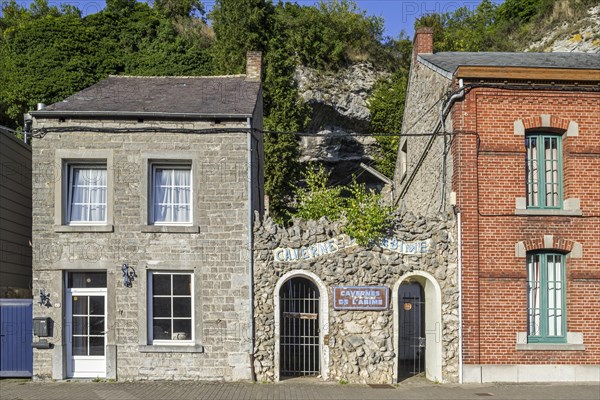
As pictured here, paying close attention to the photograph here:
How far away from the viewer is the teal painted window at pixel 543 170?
50.0 feet

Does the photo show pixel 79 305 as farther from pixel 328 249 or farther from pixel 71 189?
pixel 328 249

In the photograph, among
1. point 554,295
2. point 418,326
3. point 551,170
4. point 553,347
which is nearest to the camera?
point 553,347

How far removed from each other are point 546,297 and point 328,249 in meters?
5.02

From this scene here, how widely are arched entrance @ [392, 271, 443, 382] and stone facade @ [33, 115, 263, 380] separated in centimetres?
383

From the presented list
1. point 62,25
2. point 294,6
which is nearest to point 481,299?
point 294,6

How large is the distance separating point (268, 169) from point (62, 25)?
14.7 m

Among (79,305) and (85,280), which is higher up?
(85,280)

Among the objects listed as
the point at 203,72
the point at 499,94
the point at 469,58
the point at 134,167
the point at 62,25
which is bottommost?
the point at 134,167

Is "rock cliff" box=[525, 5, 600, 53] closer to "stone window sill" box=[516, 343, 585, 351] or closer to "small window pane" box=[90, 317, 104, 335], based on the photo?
"stone window sill" box=[516, 343, 585, 351]

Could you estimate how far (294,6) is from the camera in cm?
3628

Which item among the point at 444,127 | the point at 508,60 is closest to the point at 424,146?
the point at 444,127

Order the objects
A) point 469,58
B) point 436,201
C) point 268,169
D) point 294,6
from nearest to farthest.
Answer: point 436,201 → point 469,58 → point 268,169 → point 294,6

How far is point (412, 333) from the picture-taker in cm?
1747

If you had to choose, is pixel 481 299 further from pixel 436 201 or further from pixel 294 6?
pixel 294 6
